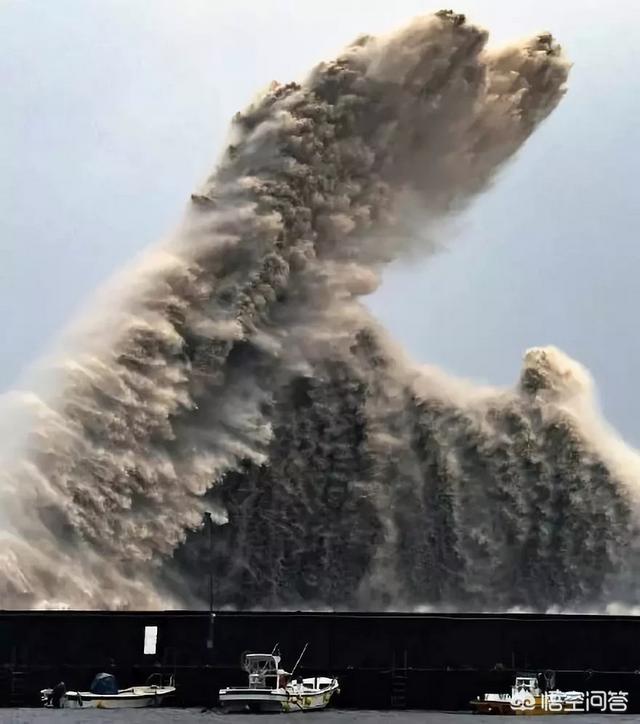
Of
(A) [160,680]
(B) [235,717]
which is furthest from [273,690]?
(A) [160,680]

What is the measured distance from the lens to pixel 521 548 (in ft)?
159

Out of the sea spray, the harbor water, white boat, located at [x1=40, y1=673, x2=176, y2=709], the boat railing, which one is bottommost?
the harbor water

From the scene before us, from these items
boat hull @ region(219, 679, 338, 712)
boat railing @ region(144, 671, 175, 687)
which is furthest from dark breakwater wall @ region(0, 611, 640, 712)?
boat hull @ region(219, 679, 338, 712)

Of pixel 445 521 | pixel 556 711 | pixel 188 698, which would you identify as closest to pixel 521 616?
pixel 556 711

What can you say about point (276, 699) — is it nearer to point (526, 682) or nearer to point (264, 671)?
point (264, 671)

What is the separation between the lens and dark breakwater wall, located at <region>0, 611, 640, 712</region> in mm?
28281

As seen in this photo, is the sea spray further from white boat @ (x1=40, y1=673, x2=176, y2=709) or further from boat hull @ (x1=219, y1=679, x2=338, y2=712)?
boat hull @ (x1=219, y1=679, x2=338, y2=712)

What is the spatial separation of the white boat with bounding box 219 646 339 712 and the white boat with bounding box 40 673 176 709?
1639mm

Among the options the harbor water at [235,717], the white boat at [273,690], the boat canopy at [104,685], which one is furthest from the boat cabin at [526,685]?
the boat canopy at [104,685]

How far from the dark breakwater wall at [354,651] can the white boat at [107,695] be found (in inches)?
10.2

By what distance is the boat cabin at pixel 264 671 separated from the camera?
27844mm

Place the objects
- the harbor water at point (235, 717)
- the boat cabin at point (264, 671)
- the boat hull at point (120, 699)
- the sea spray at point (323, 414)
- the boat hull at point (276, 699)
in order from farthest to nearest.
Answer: the sea spray at point (323, 414), the boat hull at point (120, 699), the boat cabin at point (264, 671), the boat hull at point (276, 699), the harbor water at point (235, 717)

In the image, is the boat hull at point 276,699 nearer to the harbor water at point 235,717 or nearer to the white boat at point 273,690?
the white boat at point 273,690

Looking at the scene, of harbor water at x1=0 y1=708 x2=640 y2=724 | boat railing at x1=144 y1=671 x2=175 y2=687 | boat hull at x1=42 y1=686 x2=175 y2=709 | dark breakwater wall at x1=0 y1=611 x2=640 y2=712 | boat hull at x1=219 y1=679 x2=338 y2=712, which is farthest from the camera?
boat railing at x1=144 y1=671 x2=175 y2=687
